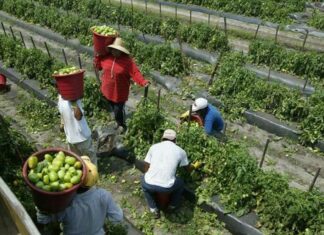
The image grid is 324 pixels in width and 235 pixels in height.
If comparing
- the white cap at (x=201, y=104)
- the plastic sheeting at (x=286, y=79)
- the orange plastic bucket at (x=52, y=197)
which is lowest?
the plastic sheeting at (x=286, y=79)

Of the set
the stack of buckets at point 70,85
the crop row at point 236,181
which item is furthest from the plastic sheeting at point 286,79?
the stack of buckets at point 70,85

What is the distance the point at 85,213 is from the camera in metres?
4.98

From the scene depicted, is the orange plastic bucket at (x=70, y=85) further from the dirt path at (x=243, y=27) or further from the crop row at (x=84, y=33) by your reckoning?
the dirt path at (x=243, y=27)

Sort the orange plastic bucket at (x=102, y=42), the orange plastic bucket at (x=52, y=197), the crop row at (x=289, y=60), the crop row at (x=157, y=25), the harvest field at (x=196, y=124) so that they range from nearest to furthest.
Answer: the orange plastic bucket at (x=52, y=197), the harvest field at (x=196, y=124), the orange plastic bucket at (x=102, y=42), the crop row at (x=289, y=60), the crop row at (x=157, y=25)

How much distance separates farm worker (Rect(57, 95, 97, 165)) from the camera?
269 inches

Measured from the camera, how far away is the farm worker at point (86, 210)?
489cm

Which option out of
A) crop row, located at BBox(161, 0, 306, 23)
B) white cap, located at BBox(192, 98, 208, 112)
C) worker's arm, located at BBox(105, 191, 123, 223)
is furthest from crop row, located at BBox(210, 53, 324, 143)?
crop row, located at BBox(161, 0, 306, 23)

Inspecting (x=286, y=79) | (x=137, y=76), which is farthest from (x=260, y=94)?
(x=137, y=76)

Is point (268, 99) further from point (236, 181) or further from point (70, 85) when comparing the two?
point (70, 85)

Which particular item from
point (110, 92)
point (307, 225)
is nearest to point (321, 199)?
point (307, 225)

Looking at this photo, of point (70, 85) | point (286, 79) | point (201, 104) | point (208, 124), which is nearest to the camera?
point (70, 85)

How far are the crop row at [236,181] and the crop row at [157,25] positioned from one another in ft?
17.9

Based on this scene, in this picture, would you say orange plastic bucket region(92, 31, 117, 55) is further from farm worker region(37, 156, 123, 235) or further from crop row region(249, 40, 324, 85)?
crop row region(249, 40, 324, 85)

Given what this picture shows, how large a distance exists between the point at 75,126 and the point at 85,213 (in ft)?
7.77
